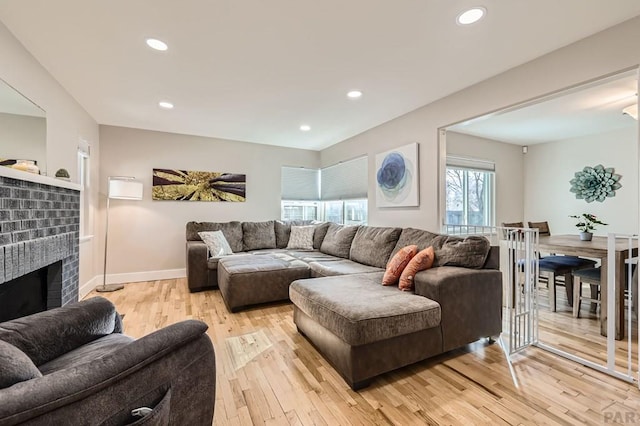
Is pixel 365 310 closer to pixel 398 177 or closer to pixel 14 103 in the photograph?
pixel 398 177

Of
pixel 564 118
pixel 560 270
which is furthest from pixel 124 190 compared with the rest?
pixel 564 118

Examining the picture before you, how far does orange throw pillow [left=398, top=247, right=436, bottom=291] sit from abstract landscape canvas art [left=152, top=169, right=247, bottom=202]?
351 cm

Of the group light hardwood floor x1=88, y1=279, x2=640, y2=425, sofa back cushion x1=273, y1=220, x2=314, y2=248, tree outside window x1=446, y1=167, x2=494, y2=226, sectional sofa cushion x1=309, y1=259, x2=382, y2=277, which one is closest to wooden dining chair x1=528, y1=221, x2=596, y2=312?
light hardwood floor x1=88, y1=279, x2=640, y2=425

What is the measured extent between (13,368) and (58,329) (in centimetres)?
63

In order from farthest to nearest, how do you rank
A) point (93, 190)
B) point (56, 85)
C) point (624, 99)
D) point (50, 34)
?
point (93, 190) < point (624, 99) < point (56, 85) < point (50, 34)

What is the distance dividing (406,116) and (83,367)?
143 inches

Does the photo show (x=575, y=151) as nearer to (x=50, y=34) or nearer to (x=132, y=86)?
(x=132, y=86)

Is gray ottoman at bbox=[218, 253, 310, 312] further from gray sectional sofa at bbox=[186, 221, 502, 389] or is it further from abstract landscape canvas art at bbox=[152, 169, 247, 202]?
abstract landscape canvas art at bbox=[152, 169, 247, 202]

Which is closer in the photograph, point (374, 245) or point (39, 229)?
point (39, 229)

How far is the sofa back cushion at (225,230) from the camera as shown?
171 inches

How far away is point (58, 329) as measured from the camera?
1.28 meters

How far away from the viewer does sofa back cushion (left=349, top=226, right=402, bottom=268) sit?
326 centimetres

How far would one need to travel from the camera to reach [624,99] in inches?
119

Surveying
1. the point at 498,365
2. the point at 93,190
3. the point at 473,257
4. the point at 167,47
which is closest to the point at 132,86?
the point at 167,47
